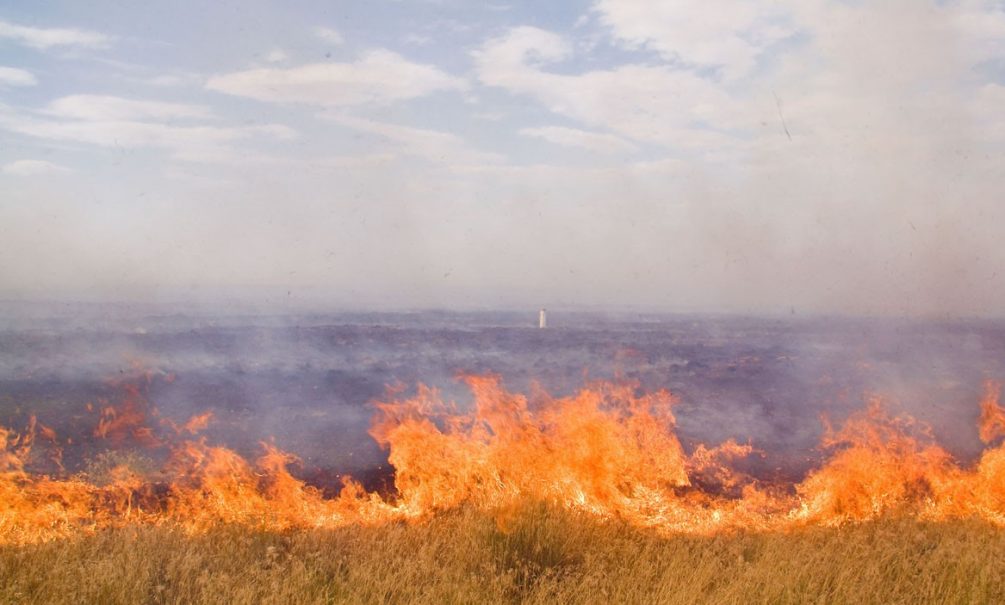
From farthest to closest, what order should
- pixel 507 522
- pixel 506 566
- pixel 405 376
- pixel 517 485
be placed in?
pixel 405 376, pixel 517 485, pixel 507 522, pixel 506 566

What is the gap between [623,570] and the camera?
20.7 ft

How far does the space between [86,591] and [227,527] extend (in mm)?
2005

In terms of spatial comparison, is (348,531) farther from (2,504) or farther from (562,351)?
(562,351)

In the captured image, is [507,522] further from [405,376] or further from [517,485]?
[405,376]

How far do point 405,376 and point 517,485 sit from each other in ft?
58.1

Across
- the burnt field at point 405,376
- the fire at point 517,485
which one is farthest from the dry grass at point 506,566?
the burnt field at point 405,376

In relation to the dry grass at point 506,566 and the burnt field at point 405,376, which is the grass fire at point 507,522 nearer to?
the dry grass at point 506,566

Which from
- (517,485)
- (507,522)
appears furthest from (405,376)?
(507,522)

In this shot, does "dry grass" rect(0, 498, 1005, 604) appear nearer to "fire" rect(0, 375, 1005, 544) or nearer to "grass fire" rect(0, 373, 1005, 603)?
"grass fire" rect(0, 373, 1005, 603)

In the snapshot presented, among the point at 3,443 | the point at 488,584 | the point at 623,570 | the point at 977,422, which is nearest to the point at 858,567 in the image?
the point at 623,570

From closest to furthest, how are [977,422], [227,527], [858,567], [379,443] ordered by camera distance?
[858,567]
[227,527]
[379,443]
[977,422]

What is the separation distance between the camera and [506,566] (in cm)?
671

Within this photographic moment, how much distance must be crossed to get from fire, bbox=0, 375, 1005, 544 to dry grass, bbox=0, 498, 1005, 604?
0.58 m

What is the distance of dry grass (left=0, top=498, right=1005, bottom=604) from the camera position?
5.66m
